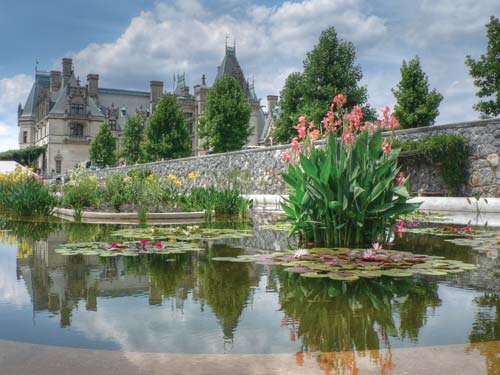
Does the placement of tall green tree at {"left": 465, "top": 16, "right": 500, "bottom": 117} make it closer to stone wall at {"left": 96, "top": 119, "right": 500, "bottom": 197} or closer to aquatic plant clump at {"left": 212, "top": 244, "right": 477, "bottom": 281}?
stone wall at {"left": 96, "top": 119, "right": 500, "bottom": 197}

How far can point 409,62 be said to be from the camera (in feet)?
108

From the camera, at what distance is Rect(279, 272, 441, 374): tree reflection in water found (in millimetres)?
2355

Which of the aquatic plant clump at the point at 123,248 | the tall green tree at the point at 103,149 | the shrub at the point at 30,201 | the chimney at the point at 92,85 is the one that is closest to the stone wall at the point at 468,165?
the shrub at the point at 30,201

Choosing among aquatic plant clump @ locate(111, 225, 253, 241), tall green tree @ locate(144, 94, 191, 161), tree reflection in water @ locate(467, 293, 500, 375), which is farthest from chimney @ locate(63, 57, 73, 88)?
tree reflection in water @ locate(467, 293, 500, 375)

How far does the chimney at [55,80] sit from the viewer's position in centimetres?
8049

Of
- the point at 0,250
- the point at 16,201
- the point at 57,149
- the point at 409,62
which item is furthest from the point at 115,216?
the point at 57,149

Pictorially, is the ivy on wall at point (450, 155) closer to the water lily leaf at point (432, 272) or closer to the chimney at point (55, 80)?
the water lily leaf at point (432, 272)

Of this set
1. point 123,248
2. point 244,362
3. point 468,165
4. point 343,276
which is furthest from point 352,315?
point 468,165

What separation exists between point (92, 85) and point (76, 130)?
8.32 meters

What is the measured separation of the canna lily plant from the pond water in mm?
1255

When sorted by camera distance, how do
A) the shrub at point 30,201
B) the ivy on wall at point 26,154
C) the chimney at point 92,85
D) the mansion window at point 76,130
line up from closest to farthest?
the shrub at point 30,201, the mansion window at point 76,130, the ivy on wall at point 26,154, the chimney at point 92,85

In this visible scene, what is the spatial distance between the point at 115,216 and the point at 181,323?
29.5ft

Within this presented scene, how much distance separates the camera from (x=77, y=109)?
251 ft

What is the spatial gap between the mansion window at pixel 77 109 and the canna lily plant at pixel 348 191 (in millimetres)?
75617
